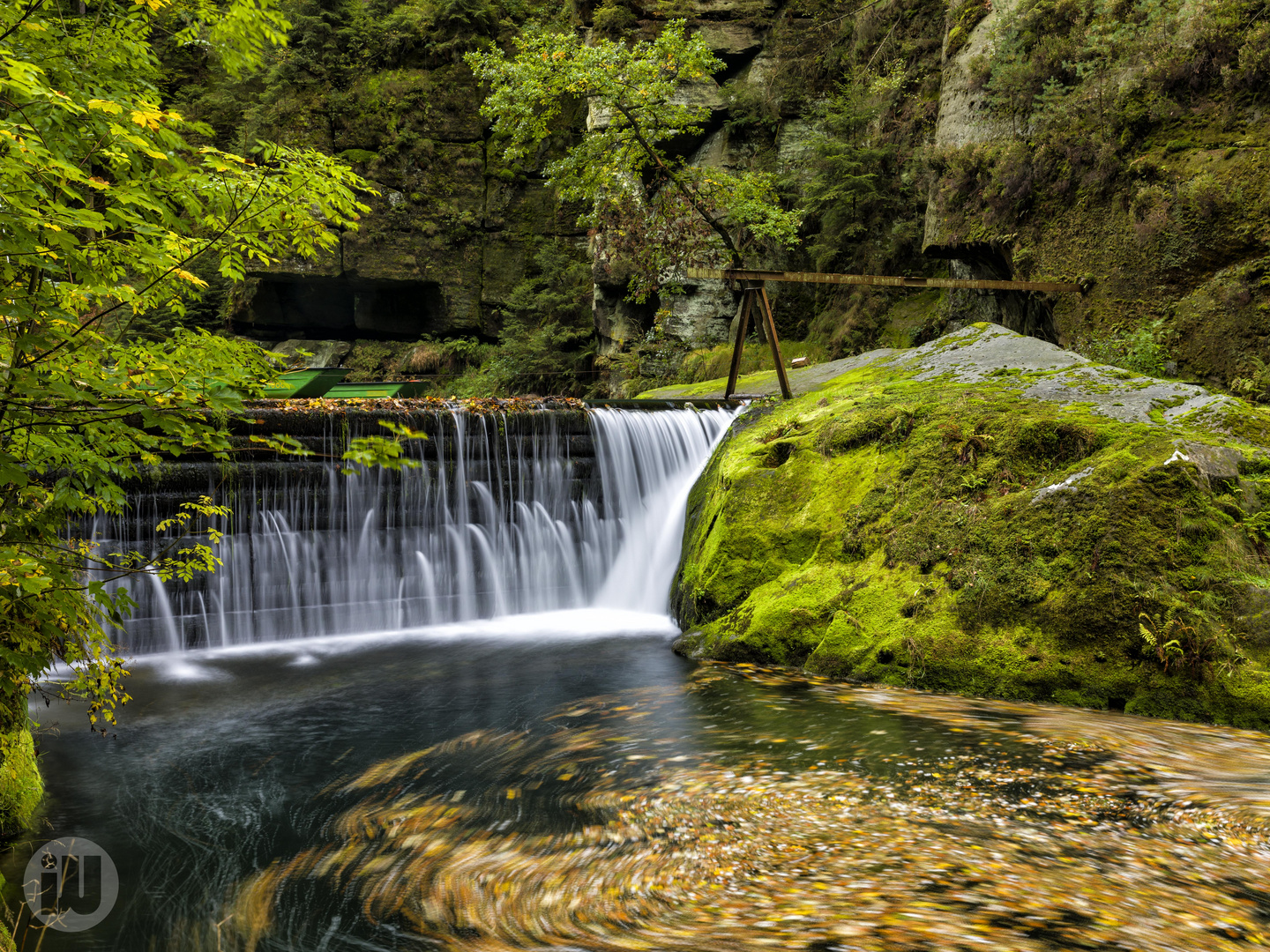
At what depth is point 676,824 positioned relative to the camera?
3711 mm

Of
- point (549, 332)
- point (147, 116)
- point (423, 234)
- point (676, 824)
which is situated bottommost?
point (676, 824)

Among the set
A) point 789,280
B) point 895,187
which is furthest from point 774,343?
point 895,187

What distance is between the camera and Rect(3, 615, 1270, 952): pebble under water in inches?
110

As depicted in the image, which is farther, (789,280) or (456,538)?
(456,538)

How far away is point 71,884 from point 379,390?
1888 centimetres

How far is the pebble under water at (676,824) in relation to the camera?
279 cm

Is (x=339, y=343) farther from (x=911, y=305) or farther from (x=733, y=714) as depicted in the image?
(x=733, y=714)

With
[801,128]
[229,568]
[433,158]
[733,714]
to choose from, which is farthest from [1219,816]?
[433,158]

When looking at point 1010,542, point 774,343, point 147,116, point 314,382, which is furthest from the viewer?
point 314,382

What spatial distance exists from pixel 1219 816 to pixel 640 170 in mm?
17093

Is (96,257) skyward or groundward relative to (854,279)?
groundward

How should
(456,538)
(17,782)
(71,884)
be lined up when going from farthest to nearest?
(456,538), (17,782), (71,884)

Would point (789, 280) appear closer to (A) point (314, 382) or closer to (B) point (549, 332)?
(B) point (549, 332)

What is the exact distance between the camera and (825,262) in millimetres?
17312
